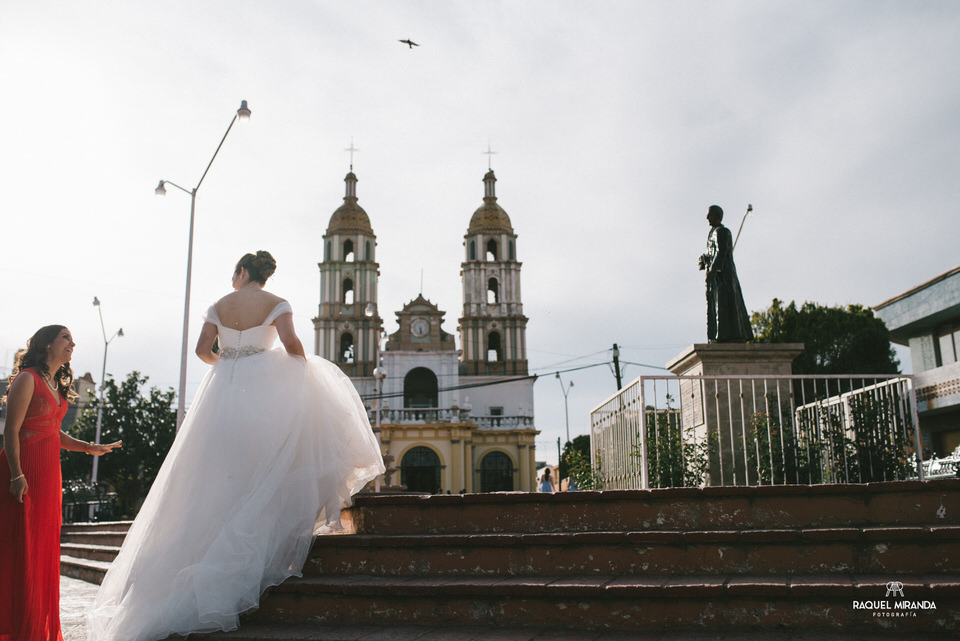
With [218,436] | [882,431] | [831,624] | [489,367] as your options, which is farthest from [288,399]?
[489,367]

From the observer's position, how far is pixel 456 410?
41.3m

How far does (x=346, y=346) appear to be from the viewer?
47438 millimetres

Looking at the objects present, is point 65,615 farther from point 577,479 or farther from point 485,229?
point 485,229

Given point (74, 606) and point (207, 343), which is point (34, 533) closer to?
point (207, 343)

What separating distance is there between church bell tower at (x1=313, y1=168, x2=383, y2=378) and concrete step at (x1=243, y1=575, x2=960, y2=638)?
41.5 metres

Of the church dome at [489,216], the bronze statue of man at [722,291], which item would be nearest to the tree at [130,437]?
the church dome at [489,216]

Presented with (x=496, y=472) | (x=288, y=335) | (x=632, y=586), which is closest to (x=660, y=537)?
(x=632, y=586)

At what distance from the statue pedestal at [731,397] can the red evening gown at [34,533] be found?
501 cm

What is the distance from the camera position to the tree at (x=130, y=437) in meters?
30.7

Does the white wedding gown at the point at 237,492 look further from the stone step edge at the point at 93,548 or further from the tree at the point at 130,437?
the tree at the point at 130,437

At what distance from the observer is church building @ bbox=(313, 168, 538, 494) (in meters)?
41.5

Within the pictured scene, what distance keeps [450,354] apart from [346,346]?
23.3 feet

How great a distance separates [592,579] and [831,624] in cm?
126

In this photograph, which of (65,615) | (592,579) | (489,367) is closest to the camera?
(592,579)
